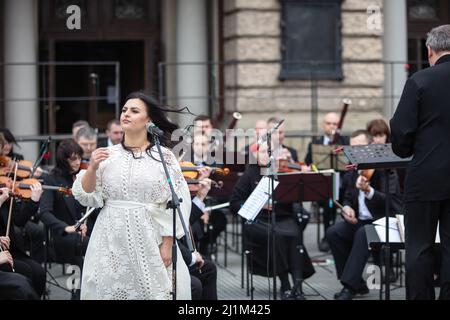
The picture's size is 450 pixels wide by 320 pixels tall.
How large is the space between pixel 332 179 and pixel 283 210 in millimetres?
634

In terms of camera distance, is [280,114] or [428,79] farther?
[280,114]

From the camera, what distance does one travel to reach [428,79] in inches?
278

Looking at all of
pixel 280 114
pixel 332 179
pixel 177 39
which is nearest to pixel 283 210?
pixel 332 179

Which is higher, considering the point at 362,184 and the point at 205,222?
the point at 362,184

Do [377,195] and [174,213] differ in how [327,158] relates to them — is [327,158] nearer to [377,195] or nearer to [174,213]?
[377,195]

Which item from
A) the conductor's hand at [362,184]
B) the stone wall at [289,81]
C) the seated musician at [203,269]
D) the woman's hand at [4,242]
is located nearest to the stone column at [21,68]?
the stone wall at [289,81]

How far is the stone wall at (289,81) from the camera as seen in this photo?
15.8 metres

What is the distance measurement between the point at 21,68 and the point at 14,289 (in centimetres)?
904

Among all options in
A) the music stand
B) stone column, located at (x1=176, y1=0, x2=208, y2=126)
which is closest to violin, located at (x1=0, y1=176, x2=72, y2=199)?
the music stand

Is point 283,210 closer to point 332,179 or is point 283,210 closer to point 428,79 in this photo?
point 332,179

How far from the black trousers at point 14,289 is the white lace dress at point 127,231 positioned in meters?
0.93

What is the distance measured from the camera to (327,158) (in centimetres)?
1274

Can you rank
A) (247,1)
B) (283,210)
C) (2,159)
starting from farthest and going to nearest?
(247,1) → (283,210) → (2,159)

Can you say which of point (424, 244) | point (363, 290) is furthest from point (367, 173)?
point (424, 244)
